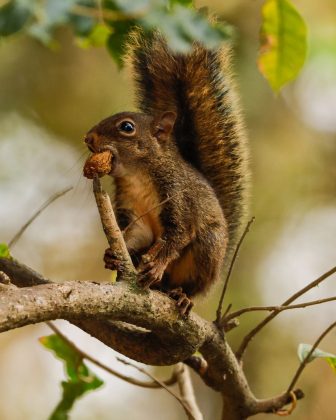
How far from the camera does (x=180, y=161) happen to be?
8.09ft

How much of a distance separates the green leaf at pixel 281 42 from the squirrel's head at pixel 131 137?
0.77 m

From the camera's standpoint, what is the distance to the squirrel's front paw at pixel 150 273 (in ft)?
5.84

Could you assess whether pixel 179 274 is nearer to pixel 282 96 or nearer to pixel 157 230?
pixel 157 230

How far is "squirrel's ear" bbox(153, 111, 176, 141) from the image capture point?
242 cm

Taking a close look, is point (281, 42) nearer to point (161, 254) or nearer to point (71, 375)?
point (161, 254)

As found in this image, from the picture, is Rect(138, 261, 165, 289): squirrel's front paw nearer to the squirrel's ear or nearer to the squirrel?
the squirrel

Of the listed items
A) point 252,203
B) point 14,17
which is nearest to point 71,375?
point 14,17

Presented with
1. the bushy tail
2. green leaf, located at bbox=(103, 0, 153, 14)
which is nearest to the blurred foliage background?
the bushy tail

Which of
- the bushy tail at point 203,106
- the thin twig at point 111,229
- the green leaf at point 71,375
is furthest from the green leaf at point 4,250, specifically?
the bushy tail at point 203,106

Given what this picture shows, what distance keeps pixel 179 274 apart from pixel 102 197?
0.77 meters

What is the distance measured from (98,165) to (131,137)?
0.47m

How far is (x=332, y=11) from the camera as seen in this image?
4516 mm

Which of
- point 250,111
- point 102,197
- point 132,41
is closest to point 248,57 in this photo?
point 250,111

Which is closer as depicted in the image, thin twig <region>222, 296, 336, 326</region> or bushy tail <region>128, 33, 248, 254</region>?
thin twig <region>222, 296, 336, 326</region>
